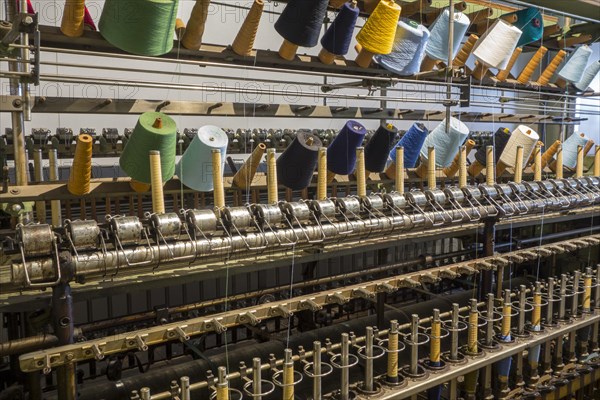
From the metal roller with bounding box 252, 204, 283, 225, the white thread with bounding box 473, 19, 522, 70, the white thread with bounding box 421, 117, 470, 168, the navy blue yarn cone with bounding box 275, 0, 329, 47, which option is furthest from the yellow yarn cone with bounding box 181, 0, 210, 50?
the white thread with bounding box 473, 19, 522, 70

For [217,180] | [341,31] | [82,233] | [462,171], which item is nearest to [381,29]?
[341,31]

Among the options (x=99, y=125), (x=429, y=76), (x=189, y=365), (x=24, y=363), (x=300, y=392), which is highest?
(x=429, y=76)

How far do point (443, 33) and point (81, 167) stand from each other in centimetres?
171

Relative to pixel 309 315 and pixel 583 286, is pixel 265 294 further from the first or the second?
pixel 583 286

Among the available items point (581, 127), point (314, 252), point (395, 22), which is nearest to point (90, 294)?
point (314, 252)

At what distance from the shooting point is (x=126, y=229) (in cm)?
120

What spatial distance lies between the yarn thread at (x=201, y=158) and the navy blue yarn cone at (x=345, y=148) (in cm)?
43

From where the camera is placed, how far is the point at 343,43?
1906mm

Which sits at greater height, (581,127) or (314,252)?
(581,127)

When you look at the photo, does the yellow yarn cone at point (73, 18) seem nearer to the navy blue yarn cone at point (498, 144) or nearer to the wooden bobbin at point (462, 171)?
the wooden bobbin at point (462, 171)

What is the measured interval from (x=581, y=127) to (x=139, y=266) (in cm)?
459

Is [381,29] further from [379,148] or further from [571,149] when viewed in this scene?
[571,149]

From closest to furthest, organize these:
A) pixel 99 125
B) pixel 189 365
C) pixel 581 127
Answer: pixel 189 365
pixel 99 125
pixel 581 127

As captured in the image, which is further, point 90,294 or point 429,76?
point 429,76
